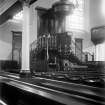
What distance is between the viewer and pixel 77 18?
62.7 feet

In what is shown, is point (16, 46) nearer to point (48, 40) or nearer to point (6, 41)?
point (6, 41)

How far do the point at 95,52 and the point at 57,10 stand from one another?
6.03 m

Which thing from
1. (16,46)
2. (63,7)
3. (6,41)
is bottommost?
(16,46)

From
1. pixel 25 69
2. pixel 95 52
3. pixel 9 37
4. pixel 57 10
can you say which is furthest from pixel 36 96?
pixel 95 52

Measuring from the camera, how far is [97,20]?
18141 millimetres

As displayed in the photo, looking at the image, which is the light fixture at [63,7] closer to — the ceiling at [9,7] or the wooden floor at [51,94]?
the ceiling at [9,7]

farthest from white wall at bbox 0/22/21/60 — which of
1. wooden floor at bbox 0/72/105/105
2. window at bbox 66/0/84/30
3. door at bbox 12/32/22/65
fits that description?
wooden floor at bbox 0/72/105/105

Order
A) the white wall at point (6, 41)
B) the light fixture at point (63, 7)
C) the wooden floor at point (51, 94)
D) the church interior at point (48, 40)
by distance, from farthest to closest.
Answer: the white wall at point (6, 41), the light fixture at point (63, 7), the church interior at point (48, 40), the wooden floor at point (51, 94)

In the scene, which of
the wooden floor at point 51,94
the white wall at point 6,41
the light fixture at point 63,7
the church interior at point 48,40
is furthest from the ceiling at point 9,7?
the wooden floor at point 51,94

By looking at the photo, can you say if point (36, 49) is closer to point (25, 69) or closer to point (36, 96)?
point (25, 69)

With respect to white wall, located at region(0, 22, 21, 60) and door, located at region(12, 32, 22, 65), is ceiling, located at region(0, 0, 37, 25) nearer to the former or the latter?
white wall, located at region(0, 22, 21, 60)

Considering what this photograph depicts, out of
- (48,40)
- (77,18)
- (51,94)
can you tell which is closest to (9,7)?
(48,40)

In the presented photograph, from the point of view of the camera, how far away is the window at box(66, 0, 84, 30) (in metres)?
18.2

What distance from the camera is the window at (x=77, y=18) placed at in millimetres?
18219
